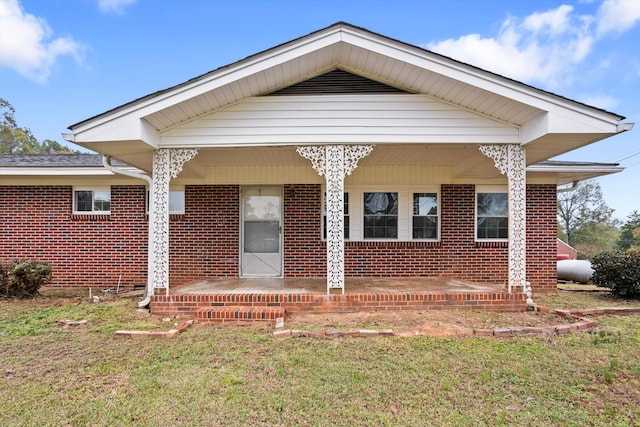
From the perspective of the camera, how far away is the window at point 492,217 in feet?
26.1

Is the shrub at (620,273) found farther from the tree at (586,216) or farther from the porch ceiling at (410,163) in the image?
the tree at (586,216)

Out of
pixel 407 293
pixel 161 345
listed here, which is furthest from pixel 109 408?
pixel 407 293

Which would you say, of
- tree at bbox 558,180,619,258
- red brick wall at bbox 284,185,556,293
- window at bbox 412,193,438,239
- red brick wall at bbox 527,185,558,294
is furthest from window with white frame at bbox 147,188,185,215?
tree at bbox 558,180,619,258

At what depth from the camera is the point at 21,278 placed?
21.2 ft

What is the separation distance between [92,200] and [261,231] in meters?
4.06

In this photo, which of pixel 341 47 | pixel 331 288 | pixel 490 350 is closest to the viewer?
pixel 490 350

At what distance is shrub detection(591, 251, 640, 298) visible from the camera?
6777 mm

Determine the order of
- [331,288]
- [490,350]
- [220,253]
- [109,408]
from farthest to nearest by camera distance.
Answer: [220,253] < [331,288] < [490,350] < [109,408]

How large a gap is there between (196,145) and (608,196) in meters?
37.3

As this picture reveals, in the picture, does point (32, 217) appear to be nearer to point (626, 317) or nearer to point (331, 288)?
point (331, 288)

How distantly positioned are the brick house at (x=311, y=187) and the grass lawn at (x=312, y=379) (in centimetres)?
162

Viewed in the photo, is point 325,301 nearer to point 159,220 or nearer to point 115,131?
point 159,220

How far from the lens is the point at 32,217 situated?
787 centimetres

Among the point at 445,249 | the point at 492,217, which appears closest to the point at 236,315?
the point at 445,249
